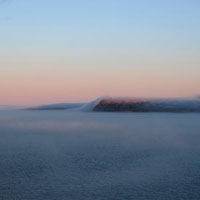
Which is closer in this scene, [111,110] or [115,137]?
[115,137]

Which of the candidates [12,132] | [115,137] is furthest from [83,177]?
[12,132]

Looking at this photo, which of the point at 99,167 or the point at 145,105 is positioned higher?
the point at 145,105

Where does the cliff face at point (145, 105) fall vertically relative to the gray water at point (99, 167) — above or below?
above

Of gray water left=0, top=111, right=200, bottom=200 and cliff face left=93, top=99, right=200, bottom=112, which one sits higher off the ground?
cliff face left=93, top=99, right=200, bottom=112

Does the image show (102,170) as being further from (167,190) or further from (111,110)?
(111,110)

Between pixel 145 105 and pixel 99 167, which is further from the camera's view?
pixel 145 105

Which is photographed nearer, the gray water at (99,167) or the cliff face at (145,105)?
the gray water at (99,167)

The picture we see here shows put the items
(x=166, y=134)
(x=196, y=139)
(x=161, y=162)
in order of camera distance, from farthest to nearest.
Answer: (x=166, y=134)
(x=196, y=139)
(x=161, y=162)

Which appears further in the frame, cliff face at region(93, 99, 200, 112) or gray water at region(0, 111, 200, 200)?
cliff face at region(93, 99, 200, 112)
